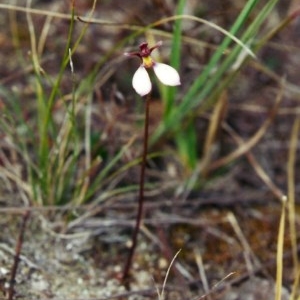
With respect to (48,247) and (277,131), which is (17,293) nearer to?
(48,247)

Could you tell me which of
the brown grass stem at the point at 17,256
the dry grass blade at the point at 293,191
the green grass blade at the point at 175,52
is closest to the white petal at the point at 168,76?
the green grass blade at the point at 175,52

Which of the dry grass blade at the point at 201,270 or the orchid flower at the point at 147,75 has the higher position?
the orchid flower at the point at 147,75

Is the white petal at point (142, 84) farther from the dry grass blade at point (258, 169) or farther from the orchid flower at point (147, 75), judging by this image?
the dry grass blade at point (258, 169)

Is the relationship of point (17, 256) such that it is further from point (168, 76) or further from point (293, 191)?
point (293, 191)

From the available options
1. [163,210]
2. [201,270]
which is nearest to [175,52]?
A: [163,210]

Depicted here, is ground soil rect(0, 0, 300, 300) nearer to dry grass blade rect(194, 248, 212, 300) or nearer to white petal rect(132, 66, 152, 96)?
dry grass blade rect(194, 248, 212, 300)

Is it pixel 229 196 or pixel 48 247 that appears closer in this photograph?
pixel 48 247

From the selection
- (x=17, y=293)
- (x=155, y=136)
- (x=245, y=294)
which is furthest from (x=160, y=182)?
(x=17, y=293)

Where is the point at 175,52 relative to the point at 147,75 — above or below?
above

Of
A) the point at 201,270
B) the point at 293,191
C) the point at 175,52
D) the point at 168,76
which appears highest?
the point at 175,52

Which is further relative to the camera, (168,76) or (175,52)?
(175,52)

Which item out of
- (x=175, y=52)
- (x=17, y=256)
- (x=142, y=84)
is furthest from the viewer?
(x=175, y=52)
